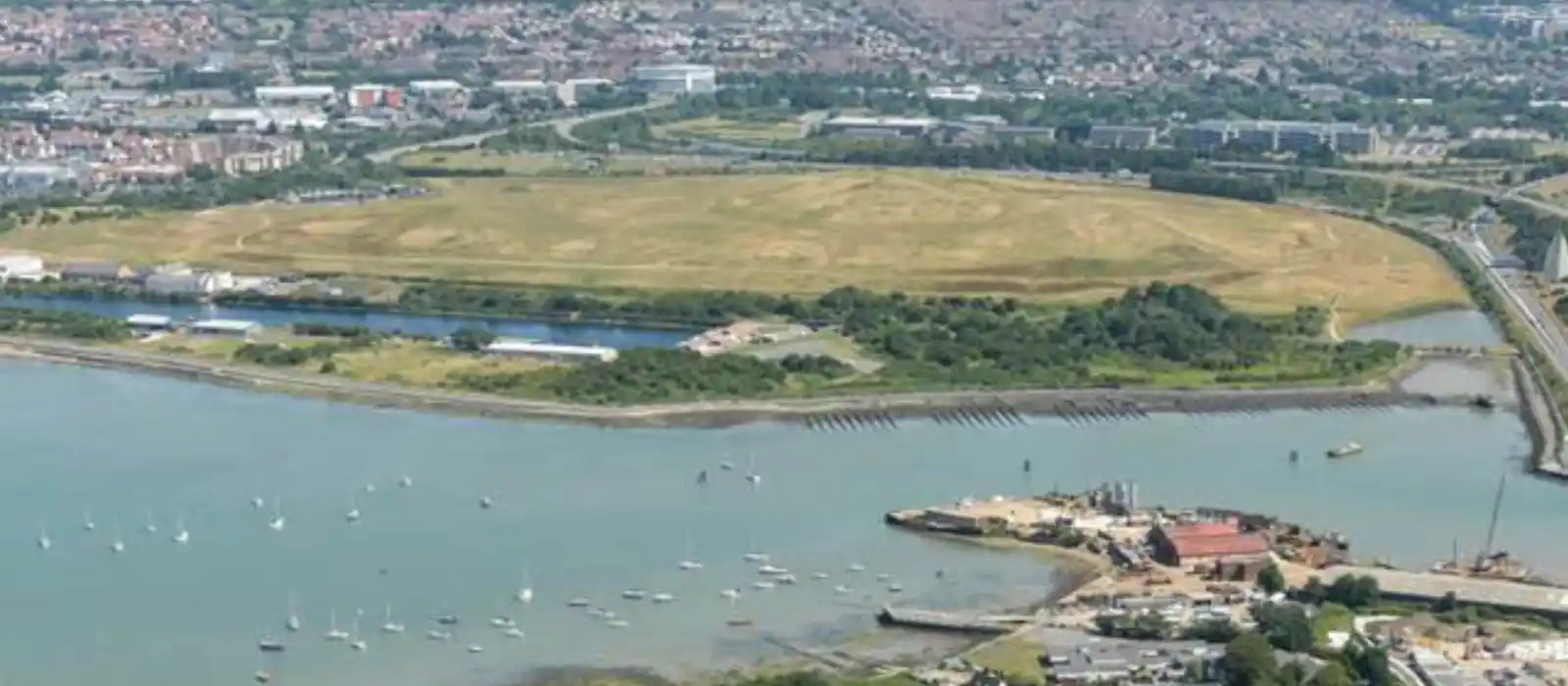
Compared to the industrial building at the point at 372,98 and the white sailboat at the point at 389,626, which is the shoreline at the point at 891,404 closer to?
the white sailboat at the point at 389,626

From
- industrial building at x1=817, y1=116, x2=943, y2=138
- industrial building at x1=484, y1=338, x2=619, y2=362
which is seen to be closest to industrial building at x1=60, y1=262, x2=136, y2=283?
industrial building at x1=484, y1=338, x2=619, y2=362

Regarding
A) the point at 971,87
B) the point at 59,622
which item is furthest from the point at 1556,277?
the point at 971,87

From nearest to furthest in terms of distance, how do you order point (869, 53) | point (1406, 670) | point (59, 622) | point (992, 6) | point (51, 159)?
point (1406, 670)
point (59, 622)
point (51, 159)
point (869, 53)
point (992, 6)

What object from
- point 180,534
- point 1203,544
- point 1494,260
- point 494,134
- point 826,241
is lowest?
→ point 494,134

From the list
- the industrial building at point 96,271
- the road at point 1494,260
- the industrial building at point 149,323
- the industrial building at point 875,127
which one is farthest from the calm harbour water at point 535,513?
the industrial building at point 875,127

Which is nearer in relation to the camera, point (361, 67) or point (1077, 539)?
point (1077, 539)

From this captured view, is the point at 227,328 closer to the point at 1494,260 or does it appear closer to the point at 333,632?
the point at 333,632

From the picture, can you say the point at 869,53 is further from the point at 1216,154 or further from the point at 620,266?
the point at 620,266

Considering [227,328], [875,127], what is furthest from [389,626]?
[875,127]
